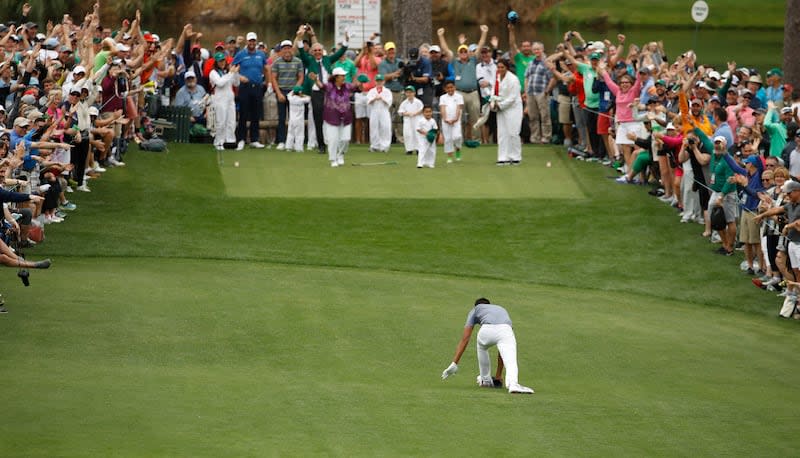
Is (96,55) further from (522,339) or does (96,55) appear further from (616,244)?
(522,339)

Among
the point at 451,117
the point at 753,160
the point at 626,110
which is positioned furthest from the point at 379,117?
the point at 753,160

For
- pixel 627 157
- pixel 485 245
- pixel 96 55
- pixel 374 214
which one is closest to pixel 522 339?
pixel 485 245

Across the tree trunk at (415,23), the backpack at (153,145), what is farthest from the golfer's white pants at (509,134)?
the tree trunk at (415,23)

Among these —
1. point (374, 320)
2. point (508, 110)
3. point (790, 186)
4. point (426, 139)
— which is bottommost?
point (374, 320)

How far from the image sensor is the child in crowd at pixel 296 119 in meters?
34.2

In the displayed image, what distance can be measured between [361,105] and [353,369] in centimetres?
1815

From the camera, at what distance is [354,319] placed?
829 inches

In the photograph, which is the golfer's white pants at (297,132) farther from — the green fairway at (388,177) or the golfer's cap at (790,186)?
the golfer's cap at (790,186)

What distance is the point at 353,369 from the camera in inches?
718

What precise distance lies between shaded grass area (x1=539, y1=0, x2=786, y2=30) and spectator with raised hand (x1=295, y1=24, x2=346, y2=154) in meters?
38.4

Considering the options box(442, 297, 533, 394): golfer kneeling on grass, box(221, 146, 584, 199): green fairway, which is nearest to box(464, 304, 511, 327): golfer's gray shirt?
box(442, 297, 533, 394): golfer kneeling on grass

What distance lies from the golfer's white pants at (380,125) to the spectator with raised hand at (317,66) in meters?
1.16

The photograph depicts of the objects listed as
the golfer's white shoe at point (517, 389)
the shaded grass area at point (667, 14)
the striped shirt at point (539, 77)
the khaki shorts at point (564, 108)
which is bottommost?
the shaded grass area at point (667, 14)

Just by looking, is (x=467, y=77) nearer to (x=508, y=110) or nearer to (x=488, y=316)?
(x=508, y=110)
